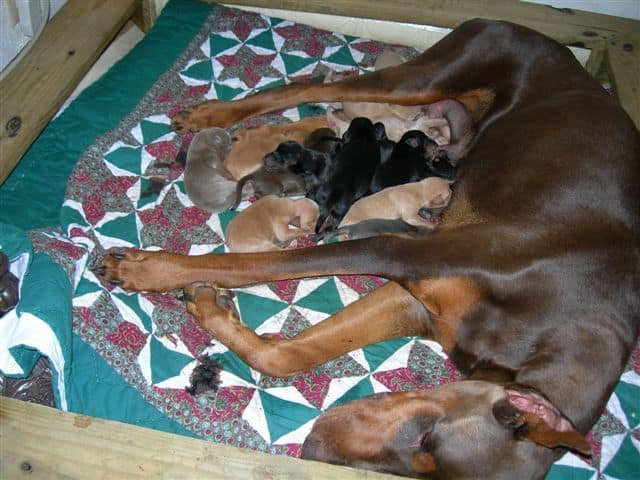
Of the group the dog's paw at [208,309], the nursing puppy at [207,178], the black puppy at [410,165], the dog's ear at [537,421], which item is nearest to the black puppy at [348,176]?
the black puppy at [410,165]

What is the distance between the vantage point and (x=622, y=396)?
2.85 metres

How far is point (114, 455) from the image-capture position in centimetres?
169

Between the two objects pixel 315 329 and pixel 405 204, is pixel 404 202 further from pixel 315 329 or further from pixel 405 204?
pixel 315 329

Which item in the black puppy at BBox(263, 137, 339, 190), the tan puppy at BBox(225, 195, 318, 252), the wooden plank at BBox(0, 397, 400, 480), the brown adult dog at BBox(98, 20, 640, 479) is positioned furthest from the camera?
the black puppy at BBox(263, 137, 339, 190)

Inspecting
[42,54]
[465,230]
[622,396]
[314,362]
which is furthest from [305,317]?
[42,54]

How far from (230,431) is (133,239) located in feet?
3.41

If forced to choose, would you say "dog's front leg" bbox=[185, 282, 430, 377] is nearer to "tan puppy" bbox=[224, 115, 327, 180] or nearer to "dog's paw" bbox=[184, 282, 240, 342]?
"dog's paw" bbox=[184, 282, 240, 342]

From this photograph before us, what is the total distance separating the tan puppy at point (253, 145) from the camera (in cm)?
328

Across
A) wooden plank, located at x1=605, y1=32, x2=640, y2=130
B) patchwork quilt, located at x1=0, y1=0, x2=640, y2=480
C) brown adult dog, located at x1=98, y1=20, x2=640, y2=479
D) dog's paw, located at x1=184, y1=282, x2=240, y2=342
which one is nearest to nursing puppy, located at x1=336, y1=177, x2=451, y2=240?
brown adult dog, located at x1=98, y1=20, x2=640, y2=479

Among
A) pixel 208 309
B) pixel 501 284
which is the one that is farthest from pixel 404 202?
pixel 208 309

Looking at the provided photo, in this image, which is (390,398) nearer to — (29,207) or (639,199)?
(639,199)

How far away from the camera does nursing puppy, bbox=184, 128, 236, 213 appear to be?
3.10m

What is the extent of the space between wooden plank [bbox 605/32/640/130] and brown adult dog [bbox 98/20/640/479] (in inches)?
19.6

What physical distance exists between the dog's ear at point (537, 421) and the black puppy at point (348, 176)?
54.3 inches
